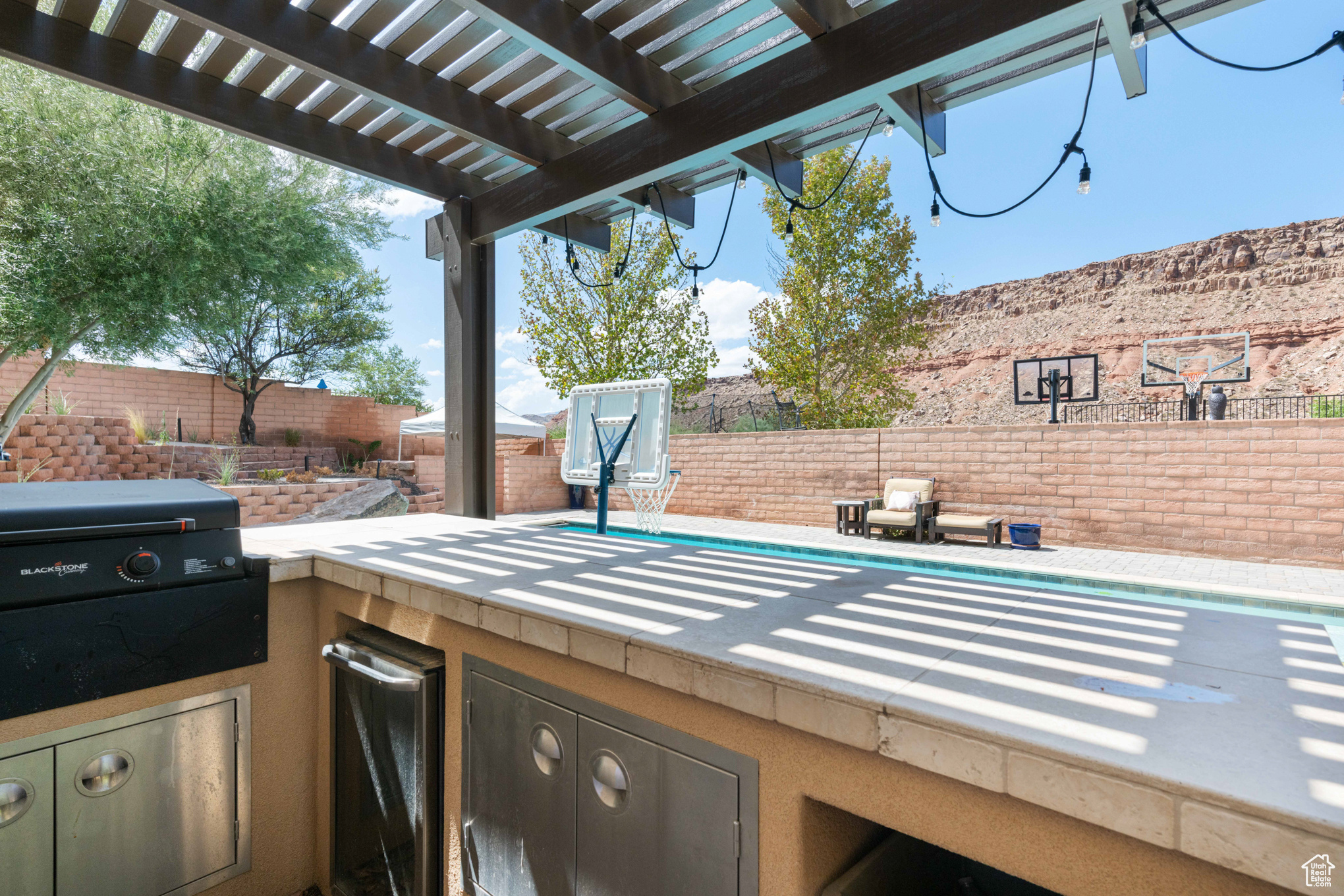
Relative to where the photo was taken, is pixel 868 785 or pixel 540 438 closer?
pixel 868 785

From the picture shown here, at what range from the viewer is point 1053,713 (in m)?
0.73

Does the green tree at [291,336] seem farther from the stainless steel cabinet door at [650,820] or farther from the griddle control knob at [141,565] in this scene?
the stainless steel cabinet door at [650,820]

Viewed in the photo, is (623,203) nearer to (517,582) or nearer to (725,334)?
(517,582)

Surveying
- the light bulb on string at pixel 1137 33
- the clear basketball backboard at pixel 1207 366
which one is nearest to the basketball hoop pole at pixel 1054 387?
the clear basketball backboard at pixel 1207 366

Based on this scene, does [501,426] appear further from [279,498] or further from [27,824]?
[27,824]

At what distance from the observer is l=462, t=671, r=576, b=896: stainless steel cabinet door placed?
3.86ft

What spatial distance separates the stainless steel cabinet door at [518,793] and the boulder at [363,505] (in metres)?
6.63

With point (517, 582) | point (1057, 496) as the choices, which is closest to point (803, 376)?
point (1057, 496)

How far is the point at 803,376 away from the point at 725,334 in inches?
2142

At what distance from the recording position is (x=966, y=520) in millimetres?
6707

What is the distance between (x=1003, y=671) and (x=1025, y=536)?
20.6 ft

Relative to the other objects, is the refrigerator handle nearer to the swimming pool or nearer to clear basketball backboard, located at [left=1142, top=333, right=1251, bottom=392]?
the swimming pool

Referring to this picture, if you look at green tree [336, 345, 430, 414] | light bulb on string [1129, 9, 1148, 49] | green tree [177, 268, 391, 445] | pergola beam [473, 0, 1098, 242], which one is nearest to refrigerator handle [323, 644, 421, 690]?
pergola beam [473, 0, 1098, 242]

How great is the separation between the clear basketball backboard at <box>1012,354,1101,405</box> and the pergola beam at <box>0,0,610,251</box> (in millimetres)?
8410
